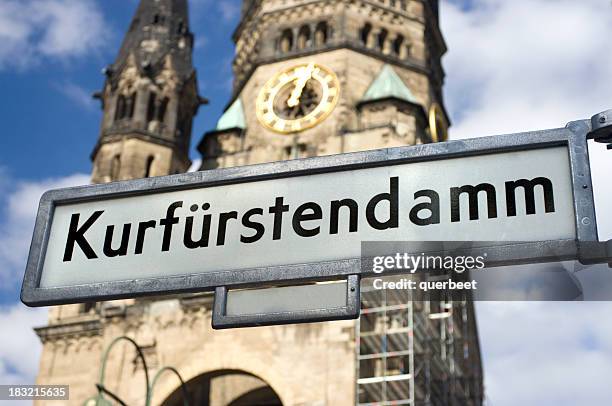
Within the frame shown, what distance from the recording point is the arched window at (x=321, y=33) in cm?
3681

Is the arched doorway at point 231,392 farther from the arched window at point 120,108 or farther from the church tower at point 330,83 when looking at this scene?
the arched window at point 120,108

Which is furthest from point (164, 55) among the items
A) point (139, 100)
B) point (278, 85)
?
point (278, 85)

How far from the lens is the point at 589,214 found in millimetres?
3012

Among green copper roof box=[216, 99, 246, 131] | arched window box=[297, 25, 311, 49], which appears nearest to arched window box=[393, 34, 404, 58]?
arched window box=[297, 25, 311, 49]

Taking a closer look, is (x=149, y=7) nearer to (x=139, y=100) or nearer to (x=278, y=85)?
(x=139, y=100)

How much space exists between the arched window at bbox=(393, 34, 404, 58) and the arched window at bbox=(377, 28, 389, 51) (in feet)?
1.48

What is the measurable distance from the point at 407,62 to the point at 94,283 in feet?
113

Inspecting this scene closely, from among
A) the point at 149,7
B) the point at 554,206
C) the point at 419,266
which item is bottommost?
the point at 419,266

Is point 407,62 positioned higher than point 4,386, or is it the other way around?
point 407,62

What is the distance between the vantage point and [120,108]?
126 feet

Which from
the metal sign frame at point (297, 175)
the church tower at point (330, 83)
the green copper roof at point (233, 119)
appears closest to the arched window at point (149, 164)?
the church tower at point (330, 83)

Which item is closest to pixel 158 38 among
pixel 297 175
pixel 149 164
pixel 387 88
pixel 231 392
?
pixel 149 164

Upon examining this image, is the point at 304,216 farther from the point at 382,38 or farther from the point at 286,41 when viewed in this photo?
the point at 286,41

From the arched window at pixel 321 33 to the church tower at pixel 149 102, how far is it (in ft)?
19.4
